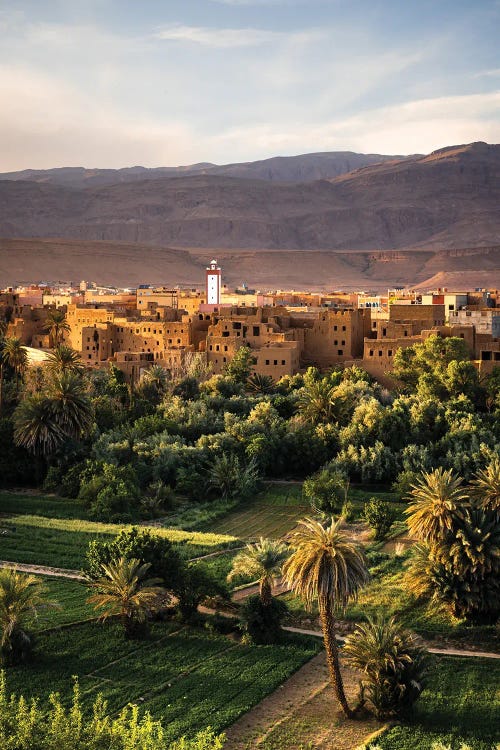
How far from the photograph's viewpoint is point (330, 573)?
14555mm

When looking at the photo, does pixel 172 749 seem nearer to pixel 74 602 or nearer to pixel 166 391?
pixel 74 602

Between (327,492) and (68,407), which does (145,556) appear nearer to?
(327,492)

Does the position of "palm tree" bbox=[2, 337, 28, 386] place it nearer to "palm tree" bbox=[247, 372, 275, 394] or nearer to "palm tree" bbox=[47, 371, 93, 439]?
"palm tree" bbox=[47, 371, 93, 439]

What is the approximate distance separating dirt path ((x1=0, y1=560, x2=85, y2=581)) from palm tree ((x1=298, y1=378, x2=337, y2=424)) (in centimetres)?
1599

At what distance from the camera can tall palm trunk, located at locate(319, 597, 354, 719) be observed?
14.8 meters

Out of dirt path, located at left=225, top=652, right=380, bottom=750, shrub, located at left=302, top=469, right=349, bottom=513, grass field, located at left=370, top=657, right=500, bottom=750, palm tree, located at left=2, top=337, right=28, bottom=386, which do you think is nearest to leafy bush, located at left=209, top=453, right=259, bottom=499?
shrub, located at left=302, top=469, right=349, bottom=513

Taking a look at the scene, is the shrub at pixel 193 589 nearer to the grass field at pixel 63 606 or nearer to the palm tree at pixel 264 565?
the palm tree at pixel 264 565

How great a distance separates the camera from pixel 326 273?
142 metres

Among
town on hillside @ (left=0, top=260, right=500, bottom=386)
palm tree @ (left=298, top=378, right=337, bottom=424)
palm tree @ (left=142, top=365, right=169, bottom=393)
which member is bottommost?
palm tree @ (left=298, top=378, right=337, bottom=424)

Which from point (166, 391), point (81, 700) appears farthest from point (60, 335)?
point (81, 700)

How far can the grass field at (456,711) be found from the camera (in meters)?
14.2

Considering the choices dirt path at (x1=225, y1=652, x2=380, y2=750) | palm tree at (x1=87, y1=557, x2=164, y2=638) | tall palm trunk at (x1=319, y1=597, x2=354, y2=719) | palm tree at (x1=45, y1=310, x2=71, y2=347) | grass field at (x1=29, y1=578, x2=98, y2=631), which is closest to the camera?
dirt path at (x1=225, y1=652, x2=380, y2=750)

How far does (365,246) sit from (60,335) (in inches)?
5305

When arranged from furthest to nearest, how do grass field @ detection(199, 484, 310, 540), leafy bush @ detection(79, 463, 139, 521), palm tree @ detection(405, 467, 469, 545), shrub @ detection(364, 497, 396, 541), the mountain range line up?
the mountain range, leafy bush @ detection(79, 463, 139, 521), grass field @ detection(199, 484, 310, 540), shrub @ detection(364, 497, 396, 541), palm tree @ detection(405, 467, 469, 545)
